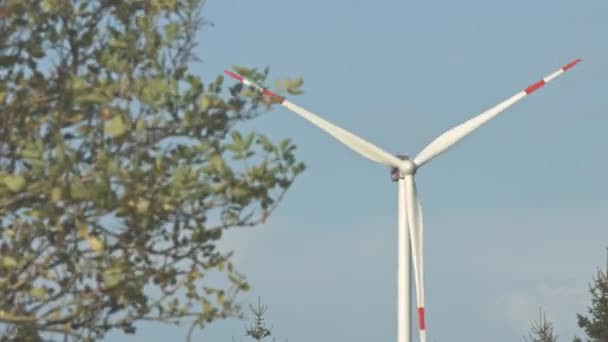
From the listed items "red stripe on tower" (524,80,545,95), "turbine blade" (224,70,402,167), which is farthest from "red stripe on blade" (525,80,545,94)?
"turbine blade" (224,70,402,167)

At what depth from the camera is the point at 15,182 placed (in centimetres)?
1059

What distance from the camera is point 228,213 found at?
38.7ft

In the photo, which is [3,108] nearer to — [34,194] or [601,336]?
[34,194]

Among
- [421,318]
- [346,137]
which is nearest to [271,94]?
[346,137]

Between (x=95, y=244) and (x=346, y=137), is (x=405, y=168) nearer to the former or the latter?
(x=346, y=137)

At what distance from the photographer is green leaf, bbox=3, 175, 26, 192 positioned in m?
10.6

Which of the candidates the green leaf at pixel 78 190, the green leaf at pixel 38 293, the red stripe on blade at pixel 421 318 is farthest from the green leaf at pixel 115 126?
the red stripe on blade at pixel 421 318

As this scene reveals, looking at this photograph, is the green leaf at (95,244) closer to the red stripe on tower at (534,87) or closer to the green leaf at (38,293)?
the green leaf at (38,293)

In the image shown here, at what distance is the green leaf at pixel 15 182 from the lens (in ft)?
34.8

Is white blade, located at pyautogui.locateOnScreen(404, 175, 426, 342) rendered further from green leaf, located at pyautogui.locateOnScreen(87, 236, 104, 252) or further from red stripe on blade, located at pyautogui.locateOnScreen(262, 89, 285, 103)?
green leaf, located at pyautogui.locateOnScreen(87, 236, 104, 252)

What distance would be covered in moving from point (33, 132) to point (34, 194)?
0.74 m

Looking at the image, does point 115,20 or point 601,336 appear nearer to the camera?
point 115,20

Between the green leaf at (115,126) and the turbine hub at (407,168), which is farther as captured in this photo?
the turbine hub at (407,168)

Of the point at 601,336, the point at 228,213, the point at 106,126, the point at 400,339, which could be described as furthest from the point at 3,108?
the point at 601,336
